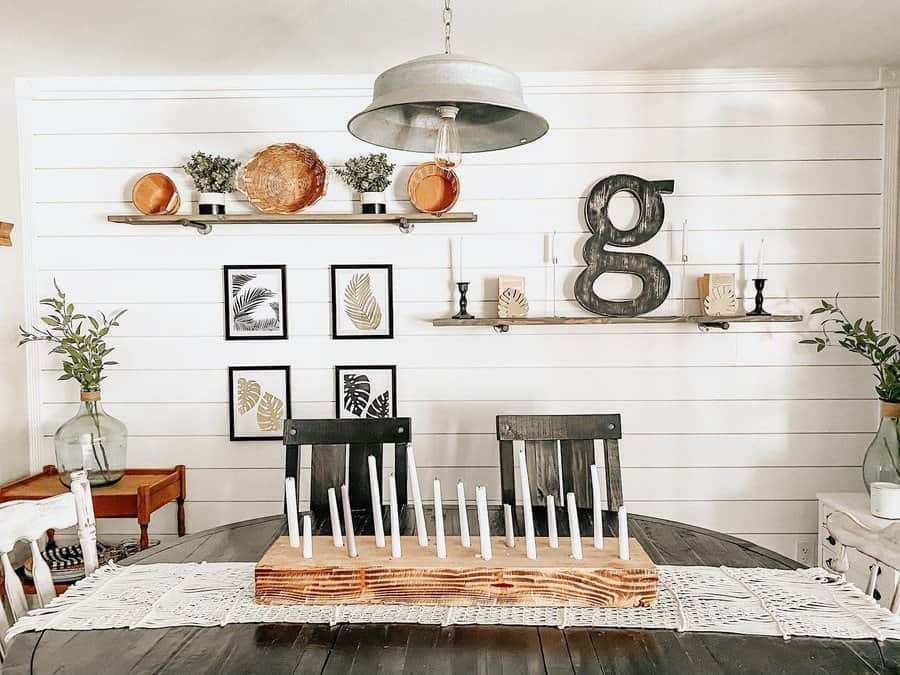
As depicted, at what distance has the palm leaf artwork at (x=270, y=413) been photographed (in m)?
3.37

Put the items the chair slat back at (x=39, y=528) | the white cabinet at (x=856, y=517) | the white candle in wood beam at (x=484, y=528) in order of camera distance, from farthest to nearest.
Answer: the white cabinet at (x=856, y=517), the chair slat back at (x=39, y=528), the white candle in wood beam at (x=484, y=528)

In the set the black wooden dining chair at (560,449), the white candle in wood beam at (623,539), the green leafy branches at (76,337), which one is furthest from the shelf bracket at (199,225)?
the white candle in wood beam at (623,539)

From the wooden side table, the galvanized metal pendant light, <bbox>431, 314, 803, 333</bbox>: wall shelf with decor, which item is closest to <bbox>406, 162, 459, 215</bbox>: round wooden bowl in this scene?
<bbox>431, 314, 803, 333</bbox>: wall shelf with decor

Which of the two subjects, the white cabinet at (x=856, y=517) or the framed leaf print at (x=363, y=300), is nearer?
the white cabinet at (x=856, y=517)

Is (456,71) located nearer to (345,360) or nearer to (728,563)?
(728,563)

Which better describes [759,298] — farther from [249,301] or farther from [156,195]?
[156,195]

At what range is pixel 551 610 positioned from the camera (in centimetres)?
168

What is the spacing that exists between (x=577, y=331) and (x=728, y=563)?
1.48 metres

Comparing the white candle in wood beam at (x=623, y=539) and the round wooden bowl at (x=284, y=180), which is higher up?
the round wooden bowl at (x=284, y=180)

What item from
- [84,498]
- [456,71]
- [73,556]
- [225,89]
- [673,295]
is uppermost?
[225,89]

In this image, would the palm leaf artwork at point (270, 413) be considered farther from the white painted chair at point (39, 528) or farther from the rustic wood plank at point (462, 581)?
the rustic wood plank at point (462, 581)

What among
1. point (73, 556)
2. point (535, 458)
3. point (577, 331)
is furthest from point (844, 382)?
point (73, 556)

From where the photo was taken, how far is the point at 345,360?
3.36 metres

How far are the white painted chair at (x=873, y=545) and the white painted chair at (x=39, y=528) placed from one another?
1.84 m
